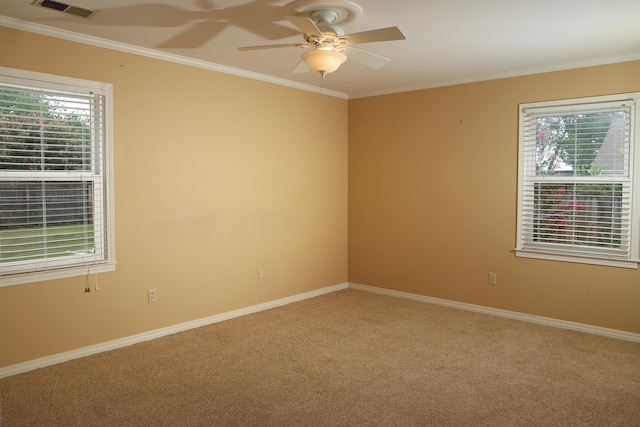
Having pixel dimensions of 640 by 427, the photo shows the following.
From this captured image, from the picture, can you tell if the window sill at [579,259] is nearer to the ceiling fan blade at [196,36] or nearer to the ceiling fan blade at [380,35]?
the ceiling fan blade at [380,35]

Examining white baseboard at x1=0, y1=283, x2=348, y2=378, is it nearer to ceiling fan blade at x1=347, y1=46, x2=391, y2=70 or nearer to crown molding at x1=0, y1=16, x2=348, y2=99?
crown molding at x1=0, y1=16, x2=348, y2=99

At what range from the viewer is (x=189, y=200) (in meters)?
4.37

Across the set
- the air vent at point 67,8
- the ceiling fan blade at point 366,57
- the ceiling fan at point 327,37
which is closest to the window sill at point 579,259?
the ceiling fan blade at point 366,57

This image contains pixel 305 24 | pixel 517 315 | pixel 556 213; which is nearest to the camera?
pixel 305 24

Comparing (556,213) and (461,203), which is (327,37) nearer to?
(461,203)

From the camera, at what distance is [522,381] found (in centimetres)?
329

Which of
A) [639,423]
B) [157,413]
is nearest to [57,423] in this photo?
[157,413]

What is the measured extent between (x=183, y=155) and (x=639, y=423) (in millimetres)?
3872

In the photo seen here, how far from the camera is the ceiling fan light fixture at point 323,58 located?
2.93 meters

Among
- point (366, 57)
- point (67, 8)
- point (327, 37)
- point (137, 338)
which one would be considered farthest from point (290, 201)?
point (67, 8)

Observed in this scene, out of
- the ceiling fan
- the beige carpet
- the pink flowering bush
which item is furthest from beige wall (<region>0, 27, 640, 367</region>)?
the ceiling fan

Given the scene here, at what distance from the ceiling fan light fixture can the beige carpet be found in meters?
2.11

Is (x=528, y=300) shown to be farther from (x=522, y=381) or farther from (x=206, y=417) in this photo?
(x=206, y=417)

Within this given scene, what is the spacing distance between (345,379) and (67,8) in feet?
10.1
